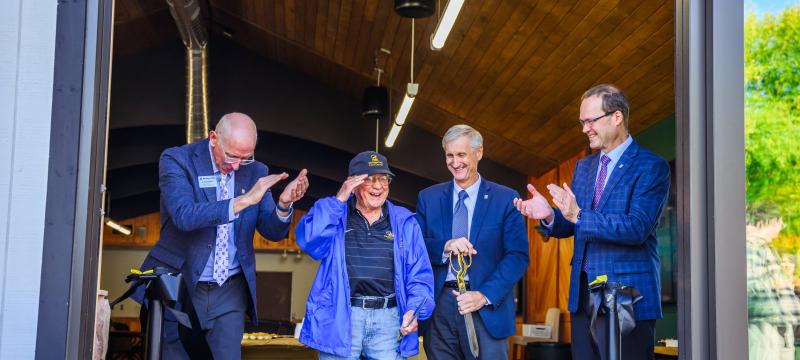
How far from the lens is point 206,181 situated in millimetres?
4277

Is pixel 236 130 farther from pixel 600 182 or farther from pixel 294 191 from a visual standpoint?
pixel 600 182

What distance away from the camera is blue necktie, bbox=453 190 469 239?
4676 millimetres

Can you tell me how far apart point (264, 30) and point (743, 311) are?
1037 cm

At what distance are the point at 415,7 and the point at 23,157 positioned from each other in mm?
4526

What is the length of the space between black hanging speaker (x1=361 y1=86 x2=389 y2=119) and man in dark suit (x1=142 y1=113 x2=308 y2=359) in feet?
22.8

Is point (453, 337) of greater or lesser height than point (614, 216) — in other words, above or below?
below

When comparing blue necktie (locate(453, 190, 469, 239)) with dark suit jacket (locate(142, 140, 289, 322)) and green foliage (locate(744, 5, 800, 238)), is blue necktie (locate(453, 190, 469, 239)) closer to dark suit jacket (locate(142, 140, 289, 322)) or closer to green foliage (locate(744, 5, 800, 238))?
dark suit jacket (locate(142, 140, 289, 322))

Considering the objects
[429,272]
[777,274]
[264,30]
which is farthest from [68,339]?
[264,30]

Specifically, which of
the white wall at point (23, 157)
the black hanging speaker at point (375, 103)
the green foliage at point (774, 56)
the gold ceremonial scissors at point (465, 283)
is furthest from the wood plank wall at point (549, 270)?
the white wall at point (23, 157)

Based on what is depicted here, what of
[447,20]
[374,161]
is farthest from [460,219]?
[447,20]

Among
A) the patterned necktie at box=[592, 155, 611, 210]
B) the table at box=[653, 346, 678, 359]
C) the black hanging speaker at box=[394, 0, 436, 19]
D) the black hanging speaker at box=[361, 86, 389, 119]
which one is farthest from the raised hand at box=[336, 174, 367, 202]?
the black hanging speaker at box=[361, 86, 389, 119]

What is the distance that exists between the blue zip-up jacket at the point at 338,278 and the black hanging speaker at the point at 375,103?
6.98m

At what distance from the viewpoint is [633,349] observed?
363 centimetres

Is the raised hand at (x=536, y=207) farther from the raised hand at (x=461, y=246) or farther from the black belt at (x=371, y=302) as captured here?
the black belt at (x=371, y=302)
